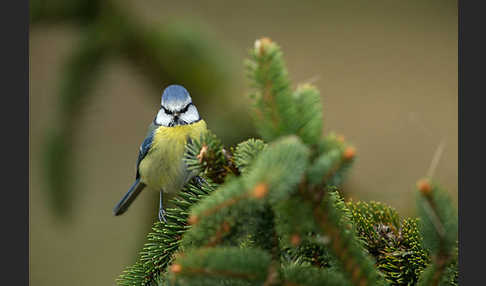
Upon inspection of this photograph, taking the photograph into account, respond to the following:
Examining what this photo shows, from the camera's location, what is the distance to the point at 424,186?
43 centimetres

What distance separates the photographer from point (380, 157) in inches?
80.0

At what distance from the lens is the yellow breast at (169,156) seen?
0.85m

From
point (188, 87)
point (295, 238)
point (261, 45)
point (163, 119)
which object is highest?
point (188, 87)

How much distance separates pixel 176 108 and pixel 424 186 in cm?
49

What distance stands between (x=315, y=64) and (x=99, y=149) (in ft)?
3.26

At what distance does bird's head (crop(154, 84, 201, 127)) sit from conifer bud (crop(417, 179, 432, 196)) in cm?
48

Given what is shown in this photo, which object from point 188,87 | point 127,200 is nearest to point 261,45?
point 127,200

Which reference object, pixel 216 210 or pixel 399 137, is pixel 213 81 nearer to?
pixel 216 210

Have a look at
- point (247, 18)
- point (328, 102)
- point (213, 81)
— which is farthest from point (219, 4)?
point (213, 81)

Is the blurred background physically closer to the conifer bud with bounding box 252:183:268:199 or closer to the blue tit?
the blue tit

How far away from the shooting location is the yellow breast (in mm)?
852

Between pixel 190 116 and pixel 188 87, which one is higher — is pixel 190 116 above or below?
below

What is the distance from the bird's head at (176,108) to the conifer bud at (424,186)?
481mm

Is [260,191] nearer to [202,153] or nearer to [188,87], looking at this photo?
[202,153]
